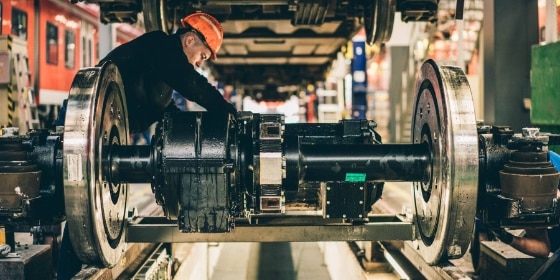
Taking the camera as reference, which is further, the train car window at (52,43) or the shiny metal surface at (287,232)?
the train car window at (52,43)

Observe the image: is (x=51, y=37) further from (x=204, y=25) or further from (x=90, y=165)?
(x=90, y=165)

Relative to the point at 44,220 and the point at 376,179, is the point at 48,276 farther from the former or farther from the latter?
A: the point at 376,179

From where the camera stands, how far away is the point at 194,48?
2803 mm

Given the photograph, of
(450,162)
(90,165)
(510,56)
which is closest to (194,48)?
(90,165)

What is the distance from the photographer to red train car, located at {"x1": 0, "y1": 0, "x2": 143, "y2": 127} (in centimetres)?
729

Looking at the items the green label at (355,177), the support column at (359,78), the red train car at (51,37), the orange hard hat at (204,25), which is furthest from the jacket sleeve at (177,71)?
the support column at (359,78)

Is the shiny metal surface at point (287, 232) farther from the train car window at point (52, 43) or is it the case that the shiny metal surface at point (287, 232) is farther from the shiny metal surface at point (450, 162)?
the train car window at point (52, 43)

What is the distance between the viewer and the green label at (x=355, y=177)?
222cm

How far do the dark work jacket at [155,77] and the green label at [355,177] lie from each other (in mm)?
626

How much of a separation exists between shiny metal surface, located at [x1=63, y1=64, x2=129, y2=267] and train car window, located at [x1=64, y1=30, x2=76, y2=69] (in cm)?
737

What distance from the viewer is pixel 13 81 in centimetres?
623

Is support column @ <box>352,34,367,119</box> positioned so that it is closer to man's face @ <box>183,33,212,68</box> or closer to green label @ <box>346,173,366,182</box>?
man's face @ <box>183,33,212,68</box>

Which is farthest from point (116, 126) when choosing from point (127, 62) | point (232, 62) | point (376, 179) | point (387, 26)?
point (232, 62)

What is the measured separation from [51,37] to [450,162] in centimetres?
788
